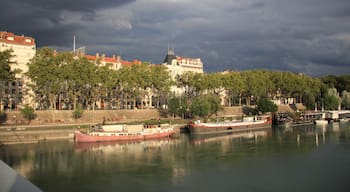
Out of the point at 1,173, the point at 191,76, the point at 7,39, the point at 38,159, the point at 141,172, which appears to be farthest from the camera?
the point at 191,76

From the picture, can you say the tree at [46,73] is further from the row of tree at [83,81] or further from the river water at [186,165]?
the river water at [186,165]

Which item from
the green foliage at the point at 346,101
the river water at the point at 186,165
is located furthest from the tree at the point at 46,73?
the green foliage at the point at 346,101

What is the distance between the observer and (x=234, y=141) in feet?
148

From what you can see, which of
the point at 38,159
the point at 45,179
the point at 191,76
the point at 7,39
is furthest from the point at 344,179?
the point at 7,39

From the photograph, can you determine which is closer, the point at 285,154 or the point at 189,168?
the point at 189,168

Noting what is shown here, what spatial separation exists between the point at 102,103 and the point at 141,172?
153ft

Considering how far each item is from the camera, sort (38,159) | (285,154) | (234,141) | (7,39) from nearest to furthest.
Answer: (38,159) < (285,154) < (234,141) < (7,39)

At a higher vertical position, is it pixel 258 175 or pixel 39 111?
pixel 39 111

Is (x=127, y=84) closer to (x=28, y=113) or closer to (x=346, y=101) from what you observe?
(x=28, y=113)

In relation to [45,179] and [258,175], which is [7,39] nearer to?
[45,179]

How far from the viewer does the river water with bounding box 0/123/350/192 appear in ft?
74.5

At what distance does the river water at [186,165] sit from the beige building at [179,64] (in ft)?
172

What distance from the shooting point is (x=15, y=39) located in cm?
7088

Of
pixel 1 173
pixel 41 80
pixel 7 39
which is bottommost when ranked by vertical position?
pixel 1 173
